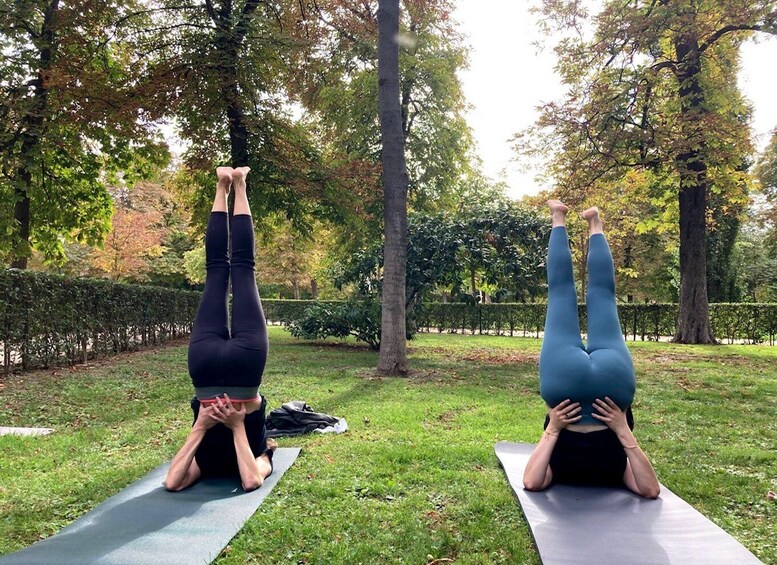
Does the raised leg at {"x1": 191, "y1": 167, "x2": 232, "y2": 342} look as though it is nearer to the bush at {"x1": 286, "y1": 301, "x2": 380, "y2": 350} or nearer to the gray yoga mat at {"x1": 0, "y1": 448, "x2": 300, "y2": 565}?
the gray yoga mat at {"x1": 0, "y1": 448, "x2": 300, "y2": 565}

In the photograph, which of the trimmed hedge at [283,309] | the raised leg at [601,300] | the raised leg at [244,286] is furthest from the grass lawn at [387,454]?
the trimmed hedge at [283,309]

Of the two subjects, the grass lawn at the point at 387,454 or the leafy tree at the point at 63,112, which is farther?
the leafy tree at the point at 63,112

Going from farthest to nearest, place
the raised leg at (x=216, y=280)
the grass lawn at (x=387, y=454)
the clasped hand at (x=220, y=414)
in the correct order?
the raised leg at (x=216, y=280) → the clasped hand at (x=220, y=414) → the grass lawn at (x=387, y=454)

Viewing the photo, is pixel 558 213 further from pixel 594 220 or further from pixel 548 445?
pixel 548 445

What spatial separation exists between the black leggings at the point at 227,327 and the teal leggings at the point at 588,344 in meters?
1.99

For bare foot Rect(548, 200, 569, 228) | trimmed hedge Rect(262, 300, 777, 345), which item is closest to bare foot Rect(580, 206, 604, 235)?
bare foot Rect(548, 200, 569, 228)

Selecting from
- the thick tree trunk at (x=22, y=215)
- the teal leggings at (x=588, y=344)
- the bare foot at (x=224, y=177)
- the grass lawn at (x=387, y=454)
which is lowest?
the grass lawn at (x=387, y=454)

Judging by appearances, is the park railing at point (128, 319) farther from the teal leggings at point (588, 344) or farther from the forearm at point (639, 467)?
the forearm at point (639, 467)

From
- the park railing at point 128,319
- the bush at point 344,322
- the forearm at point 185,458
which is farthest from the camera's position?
the bush at point 344,322

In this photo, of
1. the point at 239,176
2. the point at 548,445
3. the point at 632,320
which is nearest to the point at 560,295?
the point at 548,445

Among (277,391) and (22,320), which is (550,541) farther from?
(22,320)

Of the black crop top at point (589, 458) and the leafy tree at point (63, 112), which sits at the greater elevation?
the leafy tree at point (63, 112)

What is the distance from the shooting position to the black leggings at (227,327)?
3561mm

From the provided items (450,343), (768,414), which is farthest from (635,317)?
(768,414)
